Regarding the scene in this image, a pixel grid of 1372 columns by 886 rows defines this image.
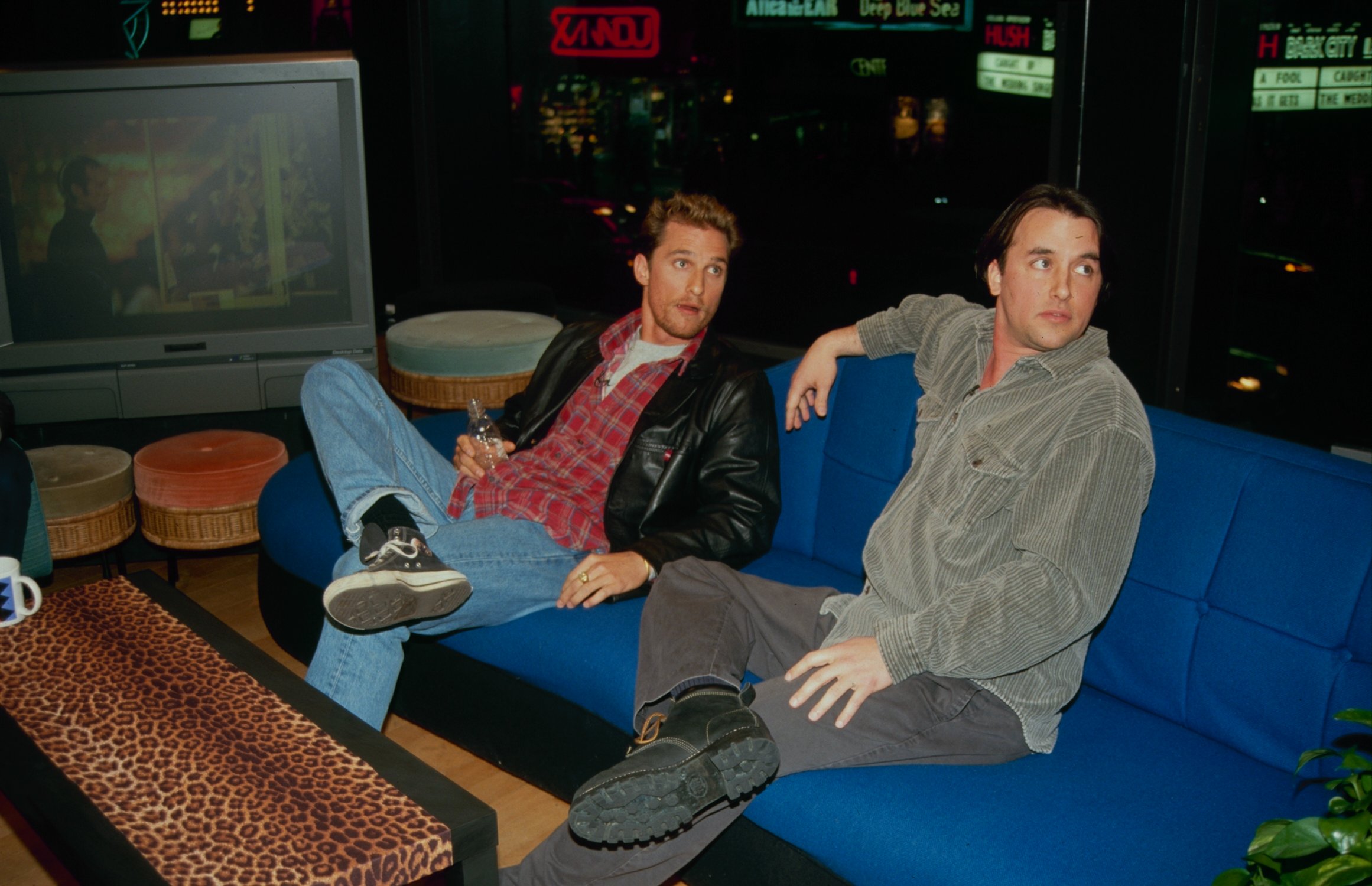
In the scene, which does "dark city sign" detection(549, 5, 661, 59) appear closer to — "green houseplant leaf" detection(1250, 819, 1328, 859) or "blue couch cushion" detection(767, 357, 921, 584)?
"blue couch cushion" detection(767, 357, 921, 584)

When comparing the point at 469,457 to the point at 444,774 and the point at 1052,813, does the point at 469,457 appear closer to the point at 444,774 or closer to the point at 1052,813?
the point at 444,774

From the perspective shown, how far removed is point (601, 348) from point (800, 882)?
1.36 m

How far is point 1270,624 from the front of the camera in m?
1.97

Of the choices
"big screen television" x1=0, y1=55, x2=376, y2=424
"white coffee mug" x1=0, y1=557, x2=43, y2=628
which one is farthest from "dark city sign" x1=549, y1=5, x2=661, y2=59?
"white coffee mug" x1=0, y1=557, x2=43, y2=628

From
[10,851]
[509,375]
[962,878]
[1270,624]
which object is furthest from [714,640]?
[509,375]

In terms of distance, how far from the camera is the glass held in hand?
280cm

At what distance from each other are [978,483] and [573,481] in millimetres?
970

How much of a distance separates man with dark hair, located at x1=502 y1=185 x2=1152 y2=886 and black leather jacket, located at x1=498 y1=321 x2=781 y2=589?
28 centimetres

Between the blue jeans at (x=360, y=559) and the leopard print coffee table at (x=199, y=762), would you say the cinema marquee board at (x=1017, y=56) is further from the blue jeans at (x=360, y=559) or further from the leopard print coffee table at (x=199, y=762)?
the leopard print coffee table at (x=199, y=762)

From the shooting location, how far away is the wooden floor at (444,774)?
7.86 ft

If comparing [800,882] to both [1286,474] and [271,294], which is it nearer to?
[1286,474]

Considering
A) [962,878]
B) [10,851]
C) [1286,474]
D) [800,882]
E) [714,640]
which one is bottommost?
[10,851]

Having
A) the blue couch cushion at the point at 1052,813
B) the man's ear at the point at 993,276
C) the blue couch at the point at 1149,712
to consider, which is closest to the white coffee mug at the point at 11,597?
the blue couch at the point at 1149,712

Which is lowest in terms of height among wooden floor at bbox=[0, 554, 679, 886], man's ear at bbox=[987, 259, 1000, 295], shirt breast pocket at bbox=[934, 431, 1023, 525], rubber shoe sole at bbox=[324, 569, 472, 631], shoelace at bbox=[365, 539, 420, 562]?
wooden floor at bbox=[0, 554, 679, 886]
